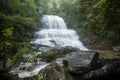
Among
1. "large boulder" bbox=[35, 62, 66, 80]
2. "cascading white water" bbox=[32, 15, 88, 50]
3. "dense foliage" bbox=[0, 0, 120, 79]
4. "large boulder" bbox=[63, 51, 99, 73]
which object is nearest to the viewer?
"large boulder" bbox=[35, 62, 66, 80]

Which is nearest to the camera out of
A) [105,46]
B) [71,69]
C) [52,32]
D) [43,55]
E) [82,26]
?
[71,69]

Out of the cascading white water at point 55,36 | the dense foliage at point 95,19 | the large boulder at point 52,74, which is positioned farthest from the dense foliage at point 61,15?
the cascading white water at point 55,36

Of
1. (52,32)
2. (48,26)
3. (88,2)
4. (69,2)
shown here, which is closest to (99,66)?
(88,2)

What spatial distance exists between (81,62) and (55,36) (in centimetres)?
1558

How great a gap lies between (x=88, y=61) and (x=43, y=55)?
5.93m

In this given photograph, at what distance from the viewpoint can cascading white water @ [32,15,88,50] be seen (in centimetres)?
1875

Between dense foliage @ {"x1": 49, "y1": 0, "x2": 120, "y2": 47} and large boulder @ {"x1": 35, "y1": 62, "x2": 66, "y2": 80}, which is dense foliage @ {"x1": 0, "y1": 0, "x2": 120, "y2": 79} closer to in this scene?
dense foliage @ {"x1": 49, "y1": 0, "x2": 120, "y2": 47}

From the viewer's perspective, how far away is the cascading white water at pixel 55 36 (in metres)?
18.8

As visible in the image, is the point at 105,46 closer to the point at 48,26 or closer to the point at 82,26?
the point at 82,26

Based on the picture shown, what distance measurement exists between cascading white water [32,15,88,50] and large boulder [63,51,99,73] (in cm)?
1133

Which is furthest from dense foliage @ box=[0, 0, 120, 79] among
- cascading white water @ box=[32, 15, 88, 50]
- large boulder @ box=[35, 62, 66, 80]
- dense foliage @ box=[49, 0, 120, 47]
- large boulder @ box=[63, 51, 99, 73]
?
large boulder @ box=[63, 51, 99, 73]

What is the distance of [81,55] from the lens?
6523 millimetres

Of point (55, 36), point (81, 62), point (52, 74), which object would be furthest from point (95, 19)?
point (55, 36)

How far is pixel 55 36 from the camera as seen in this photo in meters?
21.3
